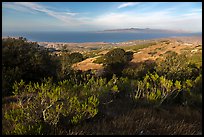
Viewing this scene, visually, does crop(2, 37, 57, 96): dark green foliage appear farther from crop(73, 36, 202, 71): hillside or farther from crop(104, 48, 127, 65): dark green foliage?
crop(104, 48, 127, 65): dark green foliage

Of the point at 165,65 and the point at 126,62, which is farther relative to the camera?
the point at 126,62

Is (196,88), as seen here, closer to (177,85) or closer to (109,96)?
(177,85)

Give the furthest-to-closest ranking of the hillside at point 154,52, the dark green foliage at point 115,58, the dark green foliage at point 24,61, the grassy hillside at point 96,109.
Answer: the hillside at point 154,52, the dark green foliage at point 115,58, the dark green foliage at point 24,61, the grassy hillside at point 96,109

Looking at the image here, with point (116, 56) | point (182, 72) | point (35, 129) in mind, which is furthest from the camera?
point (116, 56)

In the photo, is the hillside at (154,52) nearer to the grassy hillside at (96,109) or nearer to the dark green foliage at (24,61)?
the dark green foliage at (24,61)

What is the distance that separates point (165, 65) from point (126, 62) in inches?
540

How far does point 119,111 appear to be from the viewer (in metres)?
6.07

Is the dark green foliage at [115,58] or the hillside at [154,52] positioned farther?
the hillside at [154,52]

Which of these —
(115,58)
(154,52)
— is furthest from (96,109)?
(154,52)

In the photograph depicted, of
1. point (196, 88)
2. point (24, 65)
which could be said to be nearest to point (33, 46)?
point (24, 65)

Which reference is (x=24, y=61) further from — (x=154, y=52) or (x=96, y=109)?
(x=154, y=52)

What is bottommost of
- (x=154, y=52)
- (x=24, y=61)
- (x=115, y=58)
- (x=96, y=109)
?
(x=154, y=52)

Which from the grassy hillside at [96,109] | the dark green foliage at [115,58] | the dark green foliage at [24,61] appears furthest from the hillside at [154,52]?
the grassy hillside at [96,109]

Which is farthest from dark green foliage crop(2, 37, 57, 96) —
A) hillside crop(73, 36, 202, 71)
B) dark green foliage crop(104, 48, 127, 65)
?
dark green foliage crop(104, 48, 127, 65)
